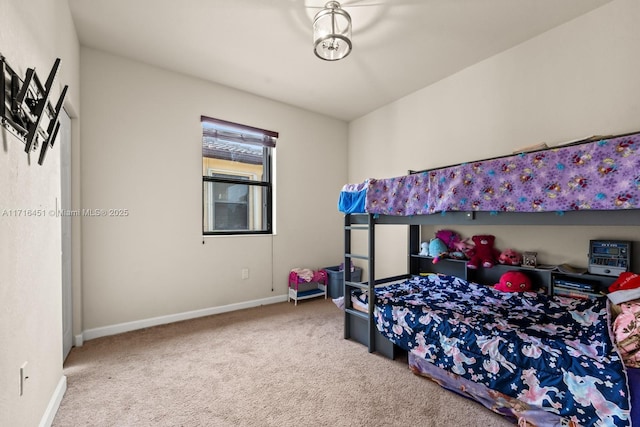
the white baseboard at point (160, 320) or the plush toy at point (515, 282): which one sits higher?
the plush toy at point (515, 282)

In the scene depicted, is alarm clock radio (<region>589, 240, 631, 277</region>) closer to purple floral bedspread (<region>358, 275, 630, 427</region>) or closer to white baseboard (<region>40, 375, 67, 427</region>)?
purple floral bedspread (<region>358, 275, 630, 427</region>)

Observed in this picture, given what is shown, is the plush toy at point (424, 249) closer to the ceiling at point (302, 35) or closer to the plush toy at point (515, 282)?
the plush toy at point (515, 282)

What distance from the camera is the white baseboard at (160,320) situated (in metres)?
2.60

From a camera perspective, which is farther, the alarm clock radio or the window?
the window

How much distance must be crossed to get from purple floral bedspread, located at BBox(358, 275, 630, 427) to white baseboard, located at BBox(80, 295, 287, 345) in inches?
69.2

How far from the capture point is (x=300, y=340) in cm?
257

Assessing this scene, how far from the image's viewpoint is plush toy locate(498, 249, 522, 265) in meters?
2.58

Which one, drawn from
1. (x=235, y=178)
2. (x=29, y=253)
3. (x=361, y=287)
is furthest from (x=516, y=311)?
(x=235, y=178)

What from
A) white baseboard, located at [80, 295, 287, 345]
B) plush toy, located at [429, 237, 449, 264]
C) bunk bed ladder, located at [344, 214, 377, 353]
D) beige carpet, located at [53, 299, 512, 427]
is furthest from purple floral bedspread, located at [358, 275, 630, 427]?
white baseboard, located at [80, 295, 287, 345]

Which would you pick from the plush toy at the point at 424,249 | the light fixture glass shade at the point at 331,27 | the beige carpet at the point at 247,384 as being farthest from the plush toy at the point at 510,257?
the light fixture glass shade at the point at 331,27

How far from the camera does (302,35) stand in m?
2.46

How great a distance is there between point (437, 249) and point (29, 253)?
3.14 m

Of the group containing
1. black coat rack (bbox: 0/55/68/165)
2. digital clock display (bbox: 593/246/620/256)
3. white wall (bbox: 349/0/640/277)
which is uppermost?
white wall (bbox: 349/0/640/277)

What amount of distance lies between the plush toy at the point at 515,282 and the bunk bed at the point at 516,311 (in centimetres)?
11
